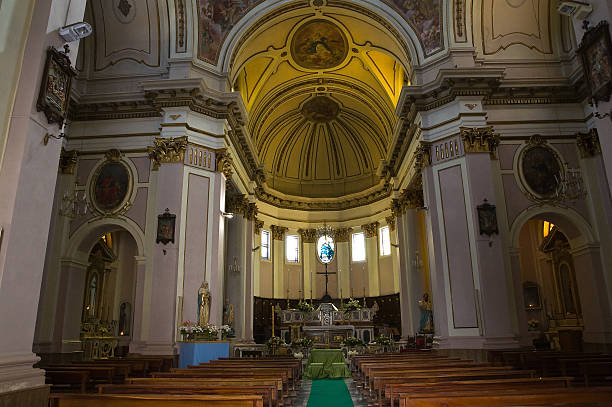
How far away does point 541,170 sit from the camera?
14.0 meters

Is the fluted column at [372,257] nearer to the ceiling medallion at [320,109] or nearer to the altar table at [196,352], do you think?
the ceiling medallion at [320,109]

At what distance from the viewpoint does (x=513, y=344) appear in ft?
40.6

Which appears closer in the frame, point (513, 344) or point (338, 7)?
point (513, 344)

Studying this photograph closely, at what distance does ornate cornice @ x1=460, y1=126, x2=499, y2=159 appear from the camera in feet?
44.9

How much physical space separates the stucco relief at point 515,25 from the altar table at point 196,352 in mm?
12690

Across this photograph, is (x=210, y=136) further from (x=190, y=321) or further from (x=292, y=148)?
(x=292, y=148)

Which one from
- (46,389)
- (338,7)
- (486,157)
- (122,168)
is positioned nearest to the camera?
(46,389)

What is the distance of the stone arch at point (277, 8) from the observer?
16.0 metres

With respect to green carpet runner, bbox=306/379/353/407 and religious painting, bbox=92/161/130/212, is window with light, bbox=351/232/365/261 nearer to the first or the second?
green carpet runner, bbox=306/379/353/407

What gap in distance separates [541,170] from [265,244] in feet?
49.9

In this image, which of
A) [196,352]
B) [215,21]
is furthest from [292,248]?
[196,352]

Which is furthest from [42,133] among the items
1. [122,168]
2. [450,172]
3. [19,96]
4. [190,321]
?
[450,172]

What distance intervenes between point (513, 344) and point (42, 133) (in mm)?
12090

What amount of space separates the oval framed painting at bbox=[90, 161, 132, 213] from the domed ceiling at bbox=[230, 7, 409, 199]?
5.33m
